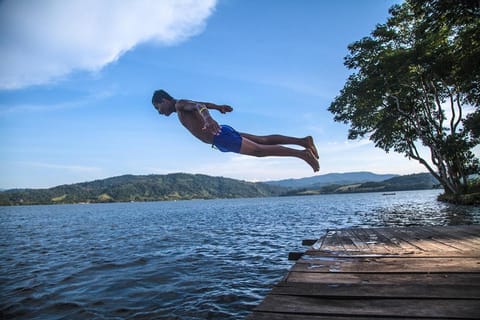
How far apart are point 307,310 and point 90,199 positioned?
219 metres

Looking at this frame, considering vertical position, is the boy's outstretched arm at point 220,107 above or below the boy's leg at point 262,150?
above

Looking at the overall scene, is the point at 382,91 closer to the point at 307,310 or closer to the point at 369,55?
the point at 369,55

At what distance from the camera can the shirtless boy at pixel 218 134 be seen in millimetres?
5773

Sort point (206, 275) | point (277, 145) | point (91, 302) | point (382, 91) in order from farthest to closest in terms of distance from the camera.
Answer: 1. point (382, 91)
2. point (206, 275)
3. point (91, 302)
4. point (277, 145)

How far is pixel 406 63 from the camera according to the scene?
23.8 meters

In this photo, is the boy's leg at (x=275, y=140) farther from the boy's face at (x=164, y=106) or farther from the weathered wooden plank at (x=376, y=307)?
the weathered wooden plank at (x=376, y=307)

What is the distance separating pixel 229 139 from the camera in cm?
588

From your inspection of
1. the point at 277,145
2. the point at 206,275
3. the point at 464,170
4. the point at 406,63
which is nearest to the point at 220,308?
the point at 206,275

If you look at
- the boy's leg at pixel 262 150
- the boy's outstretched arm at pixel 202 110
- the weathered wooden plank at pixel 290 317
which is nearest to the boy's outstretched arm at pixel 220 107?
the boy's outstretched arm at pixel 202 110

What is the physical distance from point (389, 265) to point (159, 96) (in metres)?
5.14

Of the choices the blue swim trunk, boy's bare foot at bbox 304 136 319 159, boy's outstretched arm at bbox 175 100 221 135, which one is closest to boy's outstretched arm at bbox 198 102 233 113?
boy's outstretched arm at bbox 175 100 221 135

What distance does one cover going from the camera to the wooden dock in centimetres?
273

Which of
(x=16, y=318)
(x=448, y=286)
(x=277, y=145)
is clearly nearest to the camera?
(x=448, y=286)

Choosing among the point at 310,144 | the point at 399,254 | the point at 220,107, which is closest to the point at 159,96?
the point at 220,107
